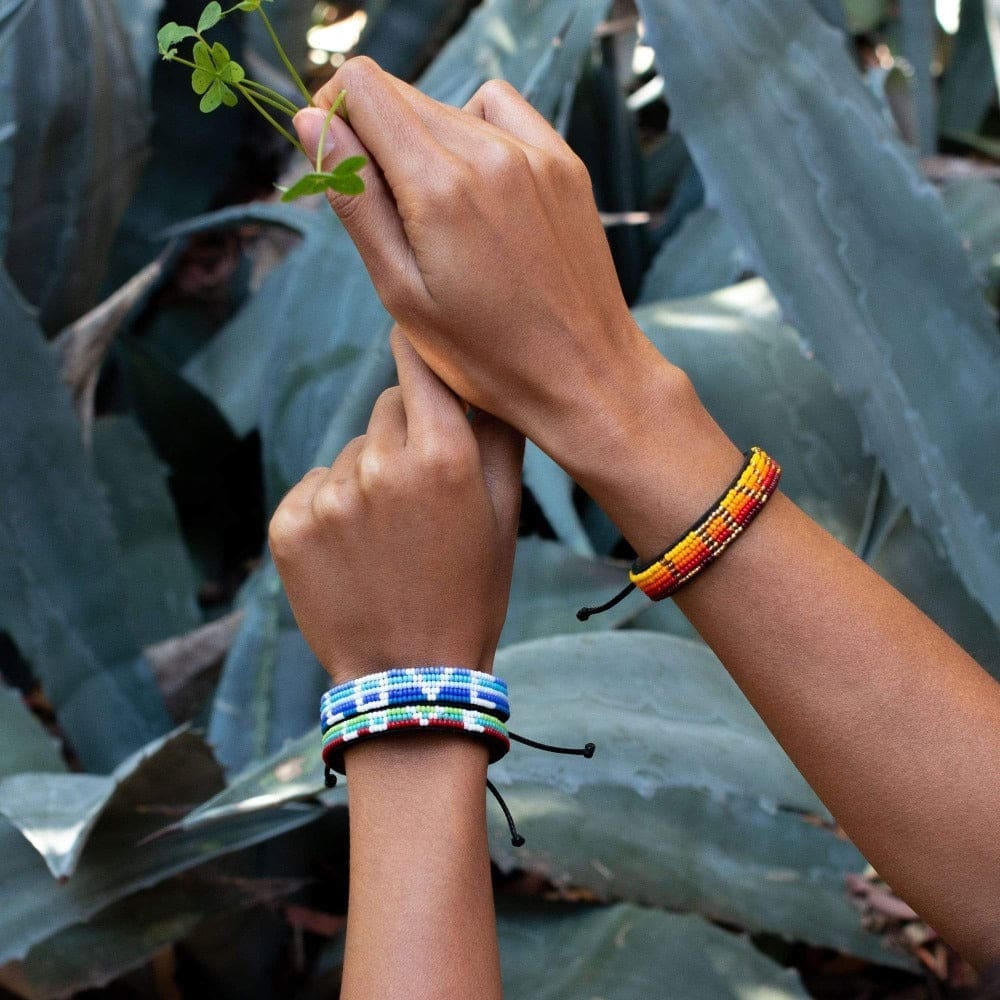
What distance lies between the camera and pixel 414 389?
0.50m

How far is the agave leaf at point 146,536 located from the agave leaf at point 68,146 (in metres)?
0.22

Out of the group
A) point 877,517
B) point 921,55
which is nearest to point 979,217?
point 877,517

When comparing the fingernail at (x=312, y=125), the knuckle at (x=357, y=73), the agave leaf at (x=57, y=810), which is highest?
the knuckle at (x=357, y=73)

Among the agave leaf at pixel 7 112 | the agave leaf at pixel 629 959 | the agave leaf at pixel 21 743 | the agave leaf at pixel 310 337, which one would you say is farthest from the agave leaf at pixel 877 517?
the agave leaf at pixel 7 112

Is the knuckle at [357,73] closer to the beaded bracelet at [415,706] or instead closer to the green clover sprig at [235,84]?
the green clover sprig at [235,84]

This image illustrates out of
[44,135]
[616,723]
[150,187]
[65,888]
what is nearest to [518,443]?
[616,723]

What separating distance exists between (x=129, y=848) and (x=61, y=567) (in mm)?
355

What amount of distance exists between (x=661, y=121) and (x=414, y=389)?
5.08 feet

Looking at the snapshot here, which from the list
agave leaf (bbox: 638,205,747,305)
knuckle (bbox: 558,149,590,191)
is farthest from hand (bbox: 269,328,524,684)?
agave leaf (bbox: 638,205,747,305)

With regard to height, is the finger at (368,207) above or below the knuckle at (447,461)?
above

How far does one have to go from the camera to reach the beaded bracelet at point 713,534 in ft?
1.49

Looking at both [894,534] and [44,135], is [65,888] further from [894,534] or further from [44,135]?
[44,135]

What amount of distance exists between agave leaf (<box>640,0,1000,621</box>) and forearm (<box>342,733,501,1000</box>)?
479 mm

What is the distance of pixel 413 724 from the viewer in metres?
0.44
